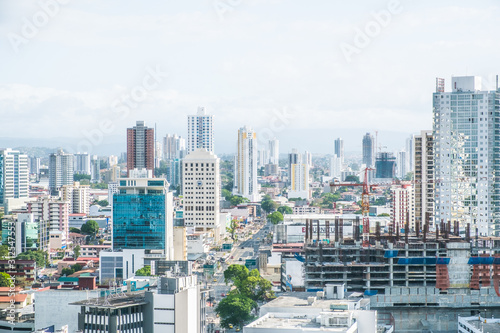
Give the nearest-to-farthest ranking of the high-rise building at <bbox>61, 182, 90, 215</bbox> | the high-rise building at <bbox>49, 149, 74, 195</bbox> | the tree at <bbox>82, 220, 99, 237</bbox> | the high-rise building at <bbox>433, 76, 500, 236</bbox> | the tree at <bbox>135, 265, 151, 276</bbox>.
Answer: the tree at <bbox>135, 265, 151, 276</bbox> → the high-rise building at <bbox>433, 76, 500, 236</bbox> → the tree at <bbox>82, 220, 99, 237</bbox> → the high-rise building at <bbox>61, 182, 90, 215</bbox> → the high-rise building at <bbox>49, 149, 74, 195</bbox>

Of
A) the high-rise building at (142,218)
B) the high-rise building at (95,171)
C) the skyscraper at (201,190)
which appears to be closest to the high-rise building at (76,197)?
the skyscraper at (201,190)

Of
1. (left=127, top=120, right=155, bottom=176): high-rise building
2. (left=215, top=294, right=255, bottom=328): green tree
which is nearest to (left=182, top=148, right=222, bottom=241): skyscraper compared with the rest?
(left=215, top=294, right=255, bottom=328): green tree

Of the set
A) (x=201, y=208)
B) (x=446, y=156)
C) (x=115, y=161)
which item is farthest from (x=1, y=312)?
(x=115, y=161)

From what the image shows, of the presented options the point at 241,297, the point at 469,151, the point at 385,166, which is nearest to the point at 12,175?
the point at 385,166

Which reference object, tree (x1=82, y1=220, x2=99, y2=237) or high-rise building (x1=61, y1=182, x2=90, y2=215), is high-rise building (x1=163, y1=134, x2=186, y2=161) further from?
tree (x1=82, y1=220, x2=99, y2=237)

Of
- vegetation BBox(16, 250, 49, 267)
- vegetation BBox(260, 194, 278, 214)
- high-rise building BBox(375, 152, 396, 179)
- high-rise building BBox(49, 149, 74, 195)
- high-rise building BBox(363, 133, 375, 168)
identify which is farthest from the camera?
high-rise building BBox(363, 133, 375, 168)

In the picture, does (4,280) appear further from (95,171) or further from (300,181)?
(95,171)
